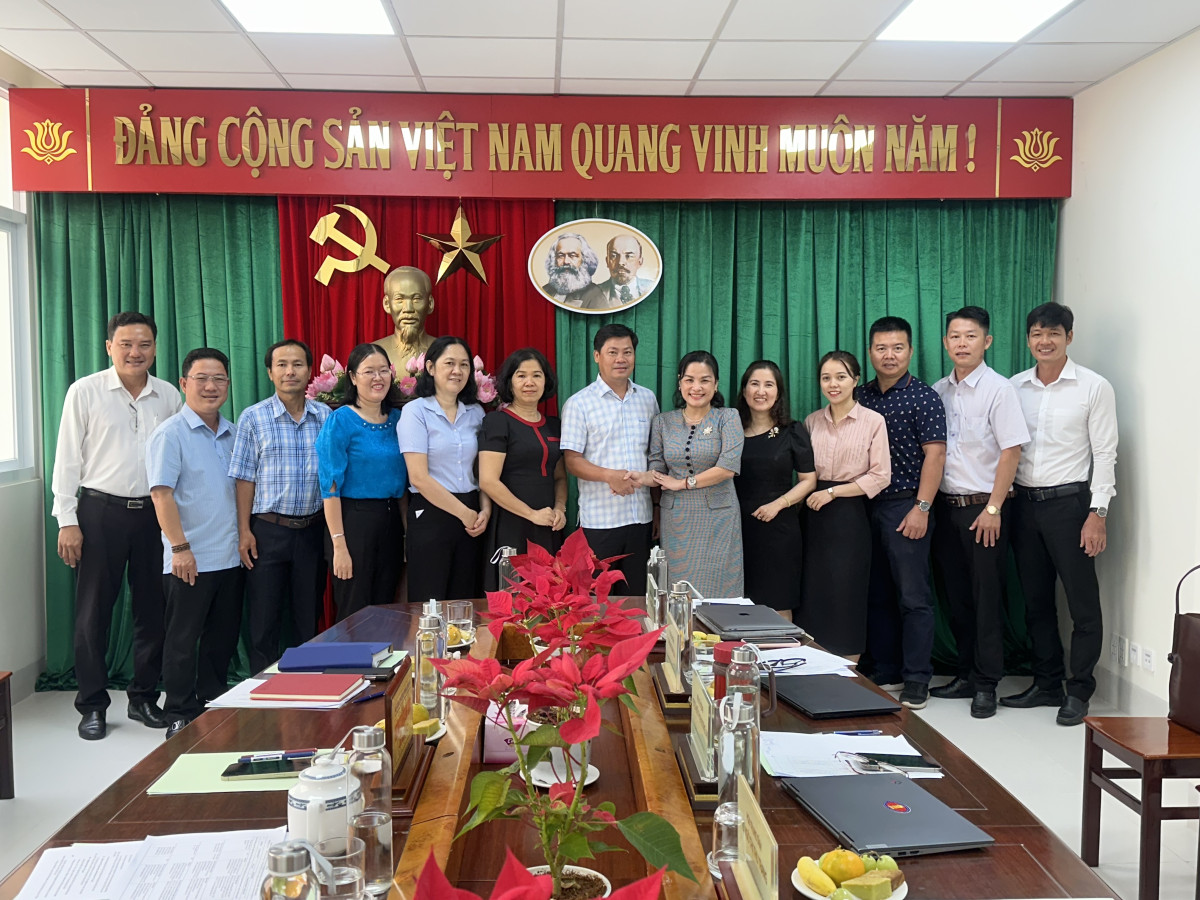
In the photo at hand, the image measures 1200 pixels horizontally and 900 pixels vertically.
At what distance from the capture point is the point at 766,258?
438cm

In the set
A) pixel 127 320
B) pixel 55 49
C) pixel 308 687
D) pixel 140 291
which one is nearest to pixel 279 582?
pixel 127 320

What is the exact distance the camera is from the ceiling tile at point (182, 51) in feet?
11.4

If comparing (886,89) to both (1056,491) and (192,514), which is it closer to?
(1056,491)

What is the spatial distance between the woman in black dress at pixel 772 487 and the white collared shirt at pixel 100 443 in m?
2.44

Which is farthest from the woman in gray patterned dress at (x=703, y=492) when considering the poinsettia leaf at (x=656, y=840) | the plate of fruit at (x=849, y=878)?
the poinsettia leaf at (x=656, y=840)

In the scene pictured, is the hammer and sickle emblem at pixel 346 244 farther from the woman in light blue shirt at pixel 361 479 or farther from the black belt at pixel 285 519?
the black belt at pixel 285 519

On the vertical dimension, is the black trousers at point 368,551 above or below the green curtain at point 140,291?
below

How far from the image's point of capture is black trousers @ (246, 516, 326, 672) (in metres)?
3.66

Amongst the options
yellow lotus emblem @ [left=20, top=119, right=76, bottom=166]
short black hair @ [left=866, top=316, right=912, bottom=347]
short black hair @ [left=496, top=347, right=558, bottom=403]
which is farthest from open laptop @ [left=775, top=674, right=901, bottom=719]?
yellow lotus emblem @ [left=20, top=119, right=76, bottom=166]

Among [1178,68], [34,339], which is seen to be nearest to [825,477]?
[1178,68]

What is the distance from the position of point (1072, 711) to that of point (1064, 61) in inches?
103

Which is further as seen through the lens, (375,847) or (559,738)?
(375,847)

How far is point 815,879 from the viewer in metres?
1.15

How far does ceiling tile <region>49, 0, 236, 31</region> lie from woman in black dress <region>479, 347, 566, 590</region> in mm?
1623
